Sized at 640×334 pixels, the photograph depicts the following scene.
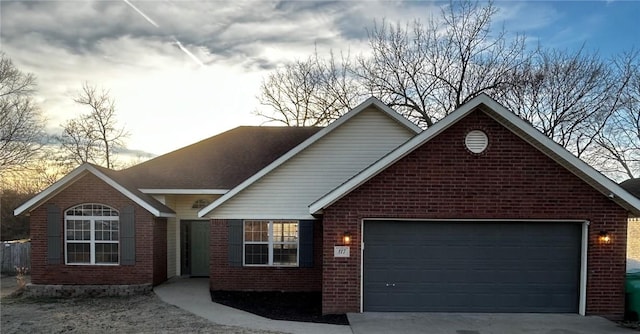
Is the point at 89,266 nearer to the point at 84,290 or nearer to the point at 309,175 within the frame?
the point at 84,290

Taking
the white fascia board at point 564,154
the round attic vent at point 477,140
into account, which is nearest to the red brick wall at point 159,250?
the round attic vent at point 477,140

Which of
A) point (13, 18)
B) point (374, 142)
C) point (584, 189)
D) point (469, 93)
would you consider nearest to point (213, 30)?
point (13, 18)

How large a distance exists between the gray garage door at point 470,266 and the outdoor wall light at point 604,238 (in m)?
0.43

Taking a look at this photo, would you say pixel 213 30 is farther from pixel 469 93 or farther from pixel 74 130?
pixel 74 130

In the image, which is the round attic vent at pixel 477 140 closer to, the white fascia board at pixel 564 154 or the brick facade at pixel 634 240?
the white fascia board at pixel 564 154

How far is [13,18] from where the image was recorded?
1179 cm

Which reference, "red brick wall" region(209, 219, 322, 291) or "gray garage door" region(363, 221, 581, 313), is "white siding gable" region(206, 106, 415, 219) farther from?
"gray garage door" region(363, 221, 581, 313)

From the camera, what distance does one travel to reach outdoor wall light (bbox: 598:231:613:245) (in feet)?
30.4

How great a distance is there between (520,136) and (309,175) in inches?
228

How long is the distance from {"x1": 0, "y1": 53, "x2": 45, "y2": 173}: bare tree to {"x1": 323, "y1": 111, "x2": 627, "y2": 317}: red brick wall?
22.9m

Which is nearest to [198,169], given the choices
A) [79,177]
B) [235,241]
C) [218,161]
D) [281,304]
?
[218,161]

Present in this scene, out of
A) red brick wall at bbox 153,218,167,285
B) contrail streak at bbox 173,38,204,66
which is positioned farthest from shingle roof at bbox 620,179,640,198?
red brick wall at bbox 153,218,167,285

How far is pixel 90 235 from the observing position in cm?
1220

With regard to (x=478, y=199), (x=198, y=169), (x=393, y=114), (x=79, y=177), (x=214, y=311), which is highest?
(x=393, y=114)
